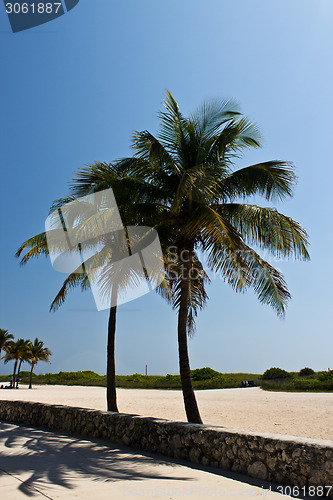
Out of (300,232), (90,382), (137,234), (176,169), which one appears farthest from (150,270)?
(90,382)

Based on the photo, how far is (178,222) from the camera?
10.3 m

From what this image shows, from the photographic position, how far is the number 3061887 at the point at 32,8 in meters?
7.20

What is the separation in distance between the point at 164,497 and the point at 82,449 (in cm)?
386

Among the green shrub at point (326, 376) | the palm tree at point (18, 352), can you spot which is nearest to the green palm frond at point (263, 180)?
the green shrub at point (326, 376)

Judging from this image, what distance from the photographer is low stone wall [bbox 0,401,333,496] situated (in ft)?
16.1

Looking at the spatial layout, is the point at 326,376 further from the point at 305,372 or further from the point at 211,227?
the point at 211,227

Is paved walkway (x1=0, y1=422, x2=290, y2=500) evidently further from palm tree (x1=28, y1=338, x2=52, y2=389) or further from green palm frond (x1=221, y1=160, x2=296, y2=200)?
palm tree (x1=28, y1=338, x2=52, y2=389)

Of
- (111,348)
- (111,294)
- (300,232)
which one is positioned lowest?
(111,348)

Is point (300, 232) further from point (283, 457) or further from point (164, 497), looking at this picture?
point (164, 497)

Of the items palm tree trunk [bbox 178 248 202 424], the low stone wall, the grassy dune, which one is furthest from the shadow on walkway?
the grassy dune

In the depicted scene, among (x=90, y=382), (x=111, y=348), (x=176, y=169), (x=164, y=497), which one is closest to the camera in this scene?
(x=164, y=497)

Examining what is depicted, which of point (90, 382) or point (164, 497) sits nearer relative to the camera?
point (164, 497)

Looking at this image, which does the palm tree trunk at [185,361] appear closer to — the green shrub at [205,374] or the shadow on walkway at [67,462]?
the shadow on walkway at [67,462]

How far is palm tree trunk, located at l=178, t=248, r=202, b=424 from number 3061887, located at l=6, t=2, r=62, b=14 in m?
6.04
